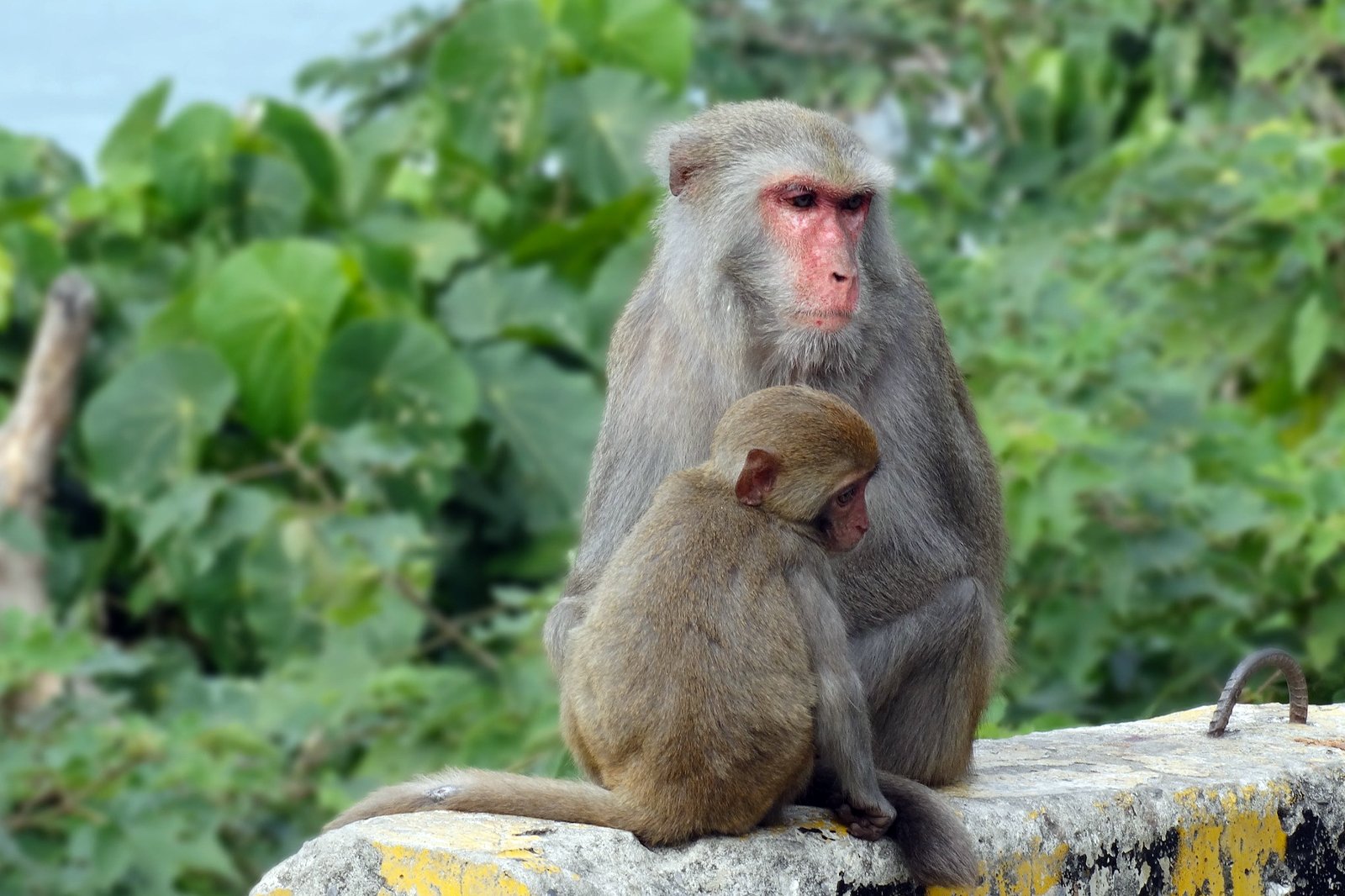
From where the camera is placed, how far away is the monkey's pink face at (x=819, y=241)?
334cm

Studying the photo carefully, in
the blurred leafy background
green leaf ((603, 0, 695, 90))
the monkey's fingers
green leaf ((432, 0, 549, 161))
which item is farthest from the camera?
green leaf ((603, 0, 695, 90))

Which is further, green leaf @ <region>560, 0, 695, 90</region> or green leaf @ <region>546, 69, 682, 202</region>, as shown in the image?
green leaf @ <region>560, 0, 695, 90</region>

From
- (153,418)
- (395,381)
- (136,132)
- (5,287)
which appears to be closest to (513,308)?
(395,381)

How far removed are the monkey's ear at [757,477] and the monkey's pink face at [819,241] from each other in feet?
1.68

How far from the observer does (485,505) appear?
9000mm

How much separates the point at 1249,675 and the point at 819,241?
1.23m

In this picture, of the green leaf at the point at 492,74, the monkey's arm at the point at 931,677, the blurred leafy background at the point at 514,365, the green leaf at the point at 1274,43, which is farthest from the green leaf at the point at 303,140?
the monkey's arm at the point at 931,677

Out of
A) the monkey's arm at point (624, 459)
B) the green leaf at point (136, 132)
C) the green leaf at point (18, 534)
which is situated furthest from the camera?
the green leaf at point (136, 132)

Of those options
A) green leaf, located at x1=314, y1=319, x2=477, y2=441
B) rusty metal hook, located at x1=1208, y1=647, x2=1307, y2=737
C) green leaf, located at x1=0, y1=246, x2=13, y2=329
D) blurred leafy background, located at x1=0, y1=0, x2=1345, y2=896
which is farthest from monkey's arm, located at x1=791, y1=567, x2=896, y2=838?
green leaf, located at x1=0, y1=246, x2=13, y2=329

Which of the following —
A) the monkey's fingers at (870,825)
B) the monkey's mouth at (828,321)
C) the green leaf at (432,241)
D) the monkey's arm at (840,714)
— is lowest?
the monkey's fingers at (870,825)

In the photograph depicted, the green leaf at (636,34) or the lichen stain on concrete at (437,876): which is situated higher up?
the green leaf at (636,34)

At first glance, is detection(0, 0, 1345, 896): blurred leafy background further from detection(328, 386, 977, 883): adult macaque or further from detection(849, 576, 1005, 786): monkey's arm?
detection(328, 386, 977, 883): adult macaque

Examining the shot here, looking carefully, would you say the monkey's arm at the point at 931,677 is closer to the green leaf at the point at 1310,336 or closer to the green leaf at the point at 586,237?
the green leaf at the point at 1310,336

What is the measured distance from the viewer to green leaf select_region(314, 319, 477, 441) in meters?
8.14
